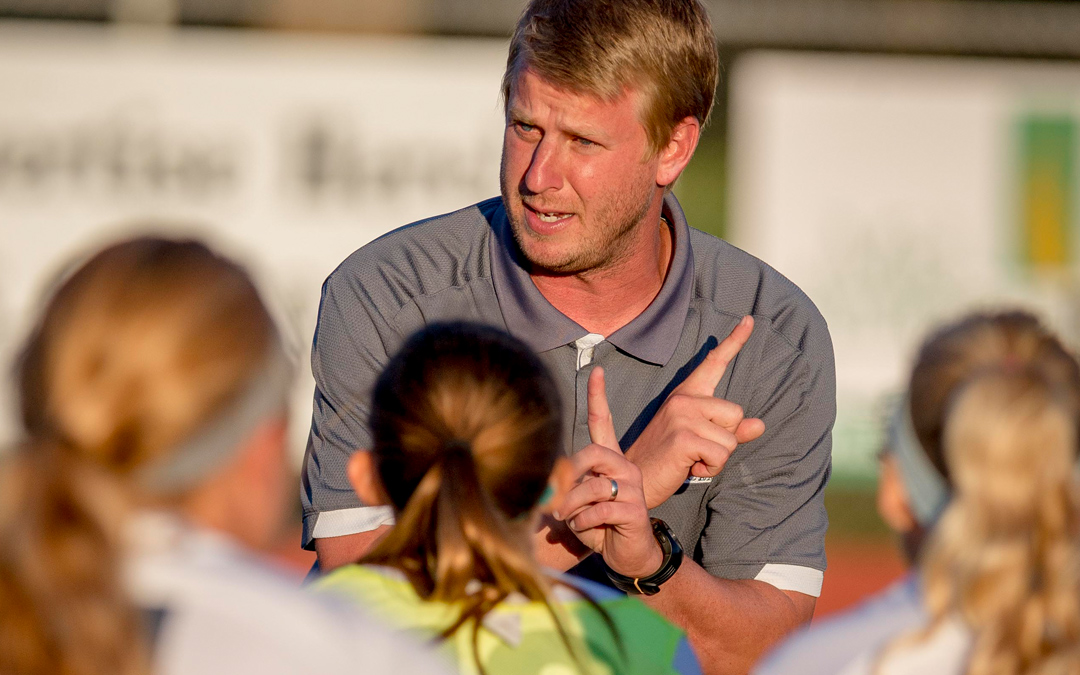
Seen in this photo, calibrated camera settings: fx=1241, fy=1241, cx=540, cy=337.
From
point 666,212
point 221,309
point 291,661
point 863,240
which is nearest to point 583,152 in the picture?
point 666,212

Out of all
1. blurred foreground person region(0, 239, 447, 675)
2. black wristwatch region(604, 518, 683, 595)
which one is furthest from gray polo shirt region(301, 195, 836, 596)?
blurred foreground person region(0, 239, 447, 675)

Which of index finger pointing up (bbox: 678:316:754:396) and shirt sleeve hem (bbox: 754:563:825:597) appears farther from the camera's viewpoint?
shirt sleeve hem (bbox: 754:563:825:597)

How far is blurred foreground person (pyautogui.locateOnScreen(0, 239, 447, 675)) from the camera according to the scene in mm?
1167

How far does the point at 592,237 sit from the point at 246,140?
248 inches

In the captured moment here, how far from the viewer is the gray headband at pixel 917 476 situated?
1.56 metres

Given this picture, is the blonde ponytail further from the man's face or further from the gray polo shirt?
the man's face

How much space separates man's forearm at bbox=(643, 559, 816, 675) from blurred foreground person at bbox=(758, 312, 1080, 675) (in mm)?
888

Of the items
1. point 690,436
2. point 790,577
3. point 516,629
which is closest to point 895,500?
point 516,629

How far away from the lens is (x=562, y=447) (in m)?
1.86

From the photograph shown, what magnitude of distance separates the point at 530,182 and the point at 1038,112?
23.9 ft

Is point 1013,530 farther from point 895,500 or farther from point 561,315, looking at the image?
point 561,315

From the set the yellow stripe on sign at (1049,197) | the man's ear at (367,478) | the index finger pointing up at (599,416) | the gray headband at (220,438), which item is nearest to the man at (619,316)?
the index finger pointing up at (599,416)

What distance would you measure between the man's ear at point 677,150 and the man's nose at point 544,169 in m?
0.27

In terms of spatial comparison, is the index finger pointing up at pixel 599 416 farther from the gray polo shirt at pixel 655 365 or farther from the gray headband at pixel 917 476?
the gray headband at pixel 917 476
